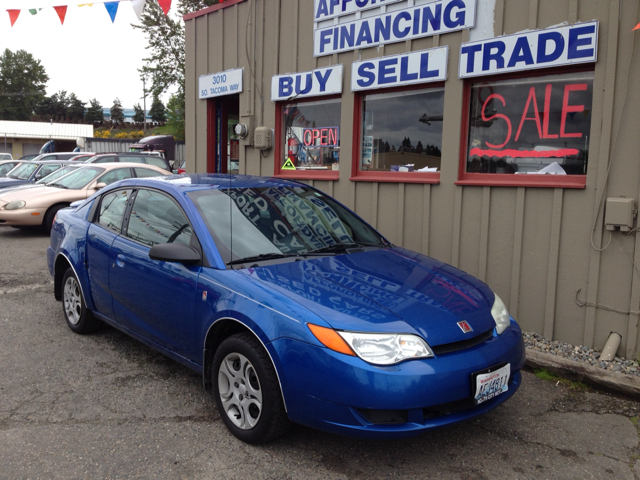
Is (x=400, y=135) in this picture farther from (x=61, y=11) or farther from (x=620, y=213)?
(x=61, y=11)

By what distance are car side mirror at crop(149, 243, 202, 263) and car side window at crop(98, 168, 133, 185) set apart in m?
8.64

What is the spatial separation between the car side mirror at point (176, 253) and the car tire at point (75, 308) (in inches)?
70.6

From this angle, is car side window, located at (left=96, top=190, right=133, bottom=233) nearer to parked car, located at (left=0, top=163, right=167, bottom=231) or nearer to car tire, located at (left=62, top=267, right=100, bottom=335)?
car tire, located at (left=62, top=267, right=100, bottom=335)

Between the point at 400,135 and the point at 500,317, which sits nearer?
the point at 500,317

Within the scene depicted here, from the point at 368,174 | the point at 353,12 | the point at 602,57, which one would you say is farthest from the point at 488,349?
the point at 353,12

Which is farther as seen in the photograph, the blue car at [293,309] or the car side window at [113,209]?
the car side window at [113,209]

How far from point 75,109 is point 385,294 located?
119m

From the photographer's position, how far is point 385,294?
10.4ft

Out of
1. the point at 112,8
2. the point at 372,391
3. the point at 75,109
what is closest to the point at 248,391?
the point at 372,391

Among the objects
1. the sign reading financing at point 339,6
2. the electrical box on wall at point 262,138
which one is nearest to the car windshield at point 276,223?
the sign reading financing at point 339,6

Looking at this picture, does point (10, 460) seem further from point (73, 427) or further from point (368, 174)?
point (368, 174)

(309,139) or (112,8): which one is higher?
(112,8)

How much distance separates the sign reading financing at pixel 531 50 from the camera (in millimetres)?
4688

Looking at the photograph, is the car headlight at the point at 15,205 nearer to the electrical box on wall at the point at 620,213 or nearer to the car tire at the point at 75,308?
the car tire at the point at 75,308
